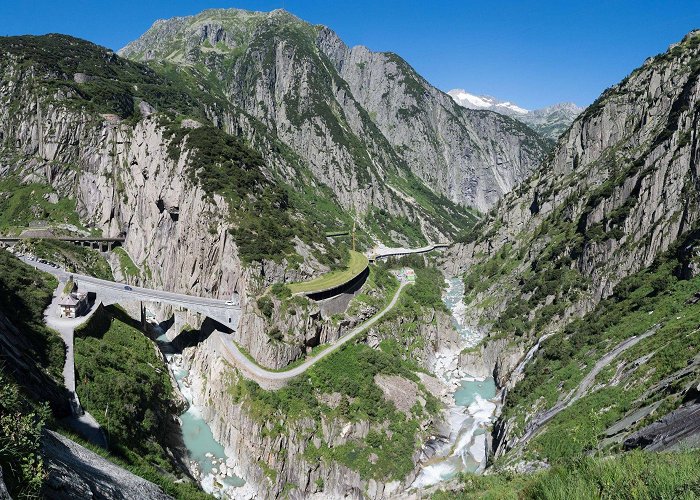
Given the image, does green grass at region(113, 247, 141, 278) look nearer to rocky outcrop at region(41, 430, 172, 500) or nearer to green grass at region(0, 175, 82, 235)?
green grass at region(0, 175, 82, 235)

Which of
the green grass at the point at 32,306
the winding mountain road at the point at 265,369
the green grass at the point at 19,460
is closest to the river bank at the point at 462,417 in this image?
the winding mountain road at the point at 265,369

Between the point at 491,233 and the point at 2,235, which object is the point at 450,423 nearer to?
the point at 491,233

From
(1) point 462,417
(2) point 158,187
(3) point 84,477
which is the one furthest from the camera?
(2) point 158,187

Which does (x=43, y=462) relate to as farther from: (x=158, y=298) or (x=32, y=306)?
(x=158, y=298)

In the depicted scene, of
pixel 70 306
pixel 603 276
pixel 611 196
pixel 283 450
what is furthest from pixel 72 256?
pixel 611 196

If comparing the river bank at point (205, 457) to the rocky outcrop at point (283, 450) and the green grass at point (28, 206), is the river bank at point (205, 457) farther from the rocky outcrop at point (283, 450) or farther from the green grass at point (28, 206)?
the green grass at point (28, 206)

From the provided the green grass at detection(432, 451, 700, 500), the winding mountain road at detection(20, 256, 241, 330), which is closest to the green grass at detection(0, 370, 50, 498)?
the green grass at detection(432, 451, 700, 500)

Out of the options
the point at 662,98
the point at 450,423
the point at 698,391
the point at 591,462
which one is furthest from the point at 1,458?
the point at 662,98
